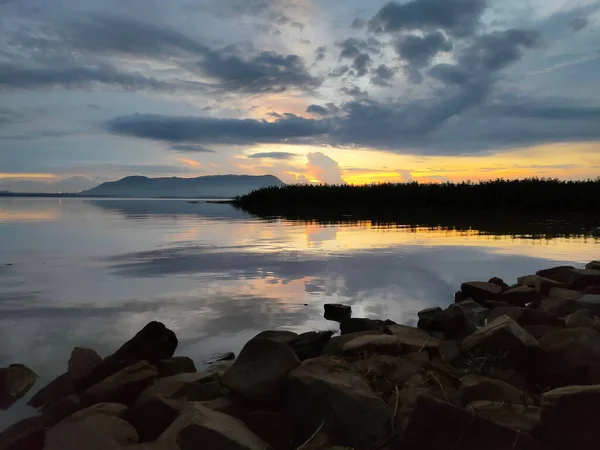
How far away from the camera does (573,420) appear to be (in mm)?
2611

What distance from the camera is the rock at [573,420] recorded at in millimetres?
2586

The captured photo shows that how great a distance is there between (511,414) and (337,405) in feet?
3.36

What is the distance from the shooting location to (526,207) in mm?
32344

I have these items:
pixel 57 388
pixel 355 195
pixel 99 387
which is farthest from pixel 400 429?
pixel 355 195

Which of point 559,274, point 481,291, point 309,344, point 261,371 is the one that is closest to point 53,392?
point 261,371

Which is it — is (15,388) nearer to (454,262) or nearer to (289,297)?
(289,297)

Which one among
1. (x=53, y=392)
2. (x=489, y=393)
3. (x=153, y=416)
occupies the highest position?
(x=489, y=393)

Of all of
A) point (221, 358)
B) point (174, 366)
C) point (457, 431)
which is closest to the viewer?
point (457, 431)

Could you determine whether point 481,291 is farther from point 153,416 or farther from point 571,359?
point 153,416

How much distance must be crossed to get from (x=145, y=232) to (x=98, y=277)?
27.4ft

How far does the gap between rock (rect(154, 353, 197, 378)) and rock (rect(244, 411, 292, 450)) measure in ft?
4.57

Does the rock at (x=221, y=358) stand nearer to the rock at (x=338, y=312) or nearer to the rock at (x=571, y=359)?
the rock at (x=338, y=312)

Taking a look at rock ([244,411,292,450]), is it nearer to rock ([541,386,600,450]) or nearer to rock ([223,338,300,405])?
rock ([223,338,300,405])

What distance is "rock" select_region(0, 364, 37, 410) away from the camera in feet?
12.5
